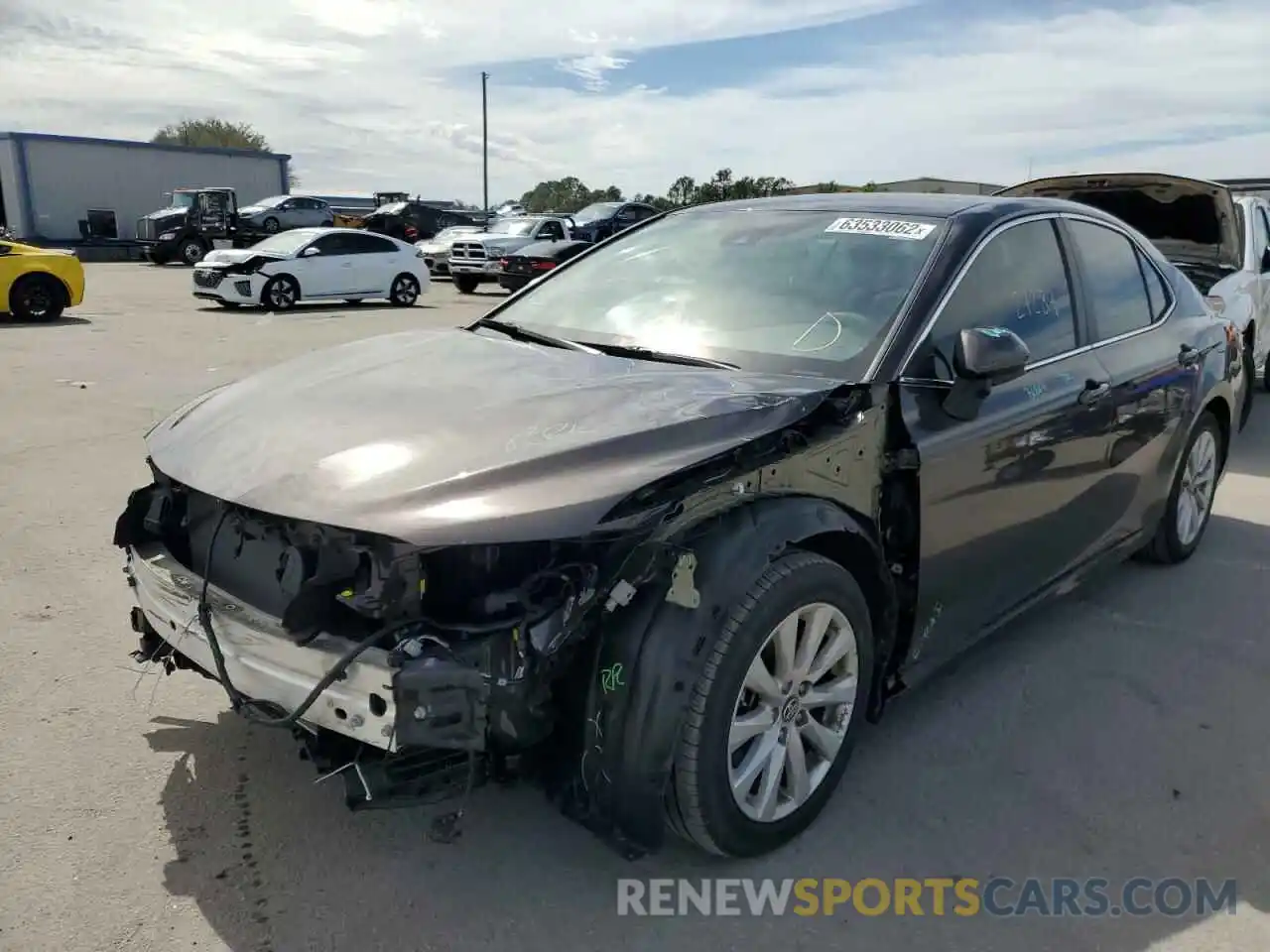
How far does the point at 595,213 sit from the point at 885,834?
25490 mm

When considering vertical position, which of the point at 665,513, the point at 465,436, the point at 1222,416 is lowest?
the point at 1222,416

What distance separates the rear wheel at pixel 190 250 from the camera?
3111 centimetres

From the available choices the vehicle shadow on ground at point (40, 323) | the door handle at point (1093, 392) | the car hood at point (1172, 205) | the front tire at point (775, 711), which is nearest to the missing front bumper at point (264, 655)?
the front tire at point (775, 711)

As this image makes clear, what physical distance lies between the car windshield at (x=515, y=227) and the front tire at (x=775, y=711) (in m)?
22.1

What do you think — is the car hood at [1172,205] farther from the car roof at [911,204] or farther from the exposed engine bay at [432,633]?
the exposed engine bay at [432,633]

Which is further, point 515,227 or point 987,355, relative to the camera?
point 515,227

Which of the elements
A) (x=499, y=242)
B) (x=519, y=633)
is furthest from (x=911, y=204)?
(x=499, y=242)

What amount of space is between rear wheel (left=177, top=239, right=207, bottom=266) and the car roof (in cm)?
3109

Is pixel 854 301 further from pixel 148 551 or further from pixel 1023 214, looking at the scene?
pixel 148 551

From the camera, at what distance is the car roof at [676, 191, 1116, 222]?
11.6ft

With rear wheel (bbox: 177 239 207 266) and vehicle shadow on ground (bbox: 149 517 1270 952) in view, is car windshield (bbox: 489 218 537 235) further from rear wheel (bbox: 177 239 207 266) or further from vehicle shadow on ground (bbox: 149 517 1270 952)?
vehicle shadow on ground (bbox: 149 517 1270 952)

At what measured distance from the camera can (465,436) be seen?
253 centimetres

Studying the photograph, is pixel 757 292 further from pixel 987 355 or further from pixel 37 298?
pixel 37 298

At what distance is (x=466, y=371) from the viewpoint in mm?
3105
